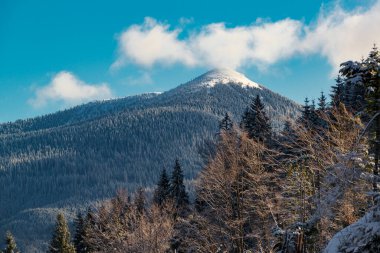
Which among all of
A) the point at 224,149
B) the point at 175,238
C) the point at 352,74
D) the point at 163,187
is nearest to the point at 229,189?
the point at 224,149

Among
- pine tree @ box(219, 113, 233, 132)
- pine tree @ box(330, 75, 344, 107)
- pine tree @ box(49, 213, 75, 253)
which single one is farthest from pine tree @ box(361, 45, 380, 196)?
pine tree @ box(49, 213, 75, 253)

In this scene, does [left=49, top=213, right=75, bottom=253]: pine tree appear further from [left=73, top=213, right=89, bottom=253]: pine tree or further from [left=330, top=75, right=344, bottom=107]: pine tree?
[left=330, top=75, right=344, bottom=107]: pine tree

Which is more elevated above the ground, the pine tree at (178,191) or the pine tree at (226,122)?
the pine tree at (226,122)

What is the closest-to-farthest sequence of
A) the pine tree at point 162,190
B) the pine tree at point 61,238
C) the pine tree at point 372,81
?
the pine tree at point 372,81 → the pine tree at point 162,190 → the pine tree at point 61,238

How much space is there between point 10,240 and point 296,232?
4668 cm

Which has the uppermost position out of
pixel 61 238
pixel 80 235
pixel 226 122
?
pixel 226 122

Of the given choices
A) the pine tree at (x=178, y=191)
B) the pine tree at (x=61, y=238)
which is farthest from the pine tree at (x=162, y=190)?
the pine tree at (x=61, y=238)

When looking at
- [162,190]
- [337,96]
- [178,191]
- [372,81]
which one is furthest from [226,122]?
[372,81]

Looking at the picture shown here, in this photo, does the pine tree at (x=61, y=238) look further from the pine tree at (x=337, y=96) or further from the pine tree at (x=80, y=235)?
the pine tree at (x=337, y=96)

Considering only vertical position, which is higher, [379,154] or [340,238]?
[379,154]

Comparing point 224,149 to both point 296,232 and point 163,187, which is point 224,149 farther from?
point 163,187

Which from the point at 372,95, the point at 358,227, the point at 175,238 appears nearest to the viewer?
the point at 358,227

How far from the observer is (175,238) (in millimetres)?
33156

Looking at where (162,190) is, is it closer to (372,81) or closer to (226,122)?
(226,122)
